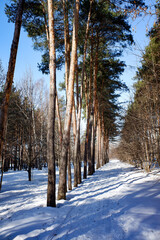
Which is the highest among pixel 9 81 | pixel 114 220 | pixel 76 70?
pixel 76 70

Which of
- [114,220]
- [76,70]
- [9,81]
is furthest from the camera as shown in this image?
[76,70]

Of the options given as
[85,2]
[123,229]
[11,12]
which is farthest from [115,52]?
[123,229]

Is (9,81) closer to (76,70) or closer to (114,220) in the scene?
(114,220)

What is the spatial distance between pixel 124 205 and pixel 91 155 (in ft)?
32.4

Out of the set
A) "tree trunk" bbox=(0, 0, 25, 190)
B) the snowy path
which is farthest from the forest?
the snowy path

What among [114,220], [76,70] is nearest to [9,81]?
[114,220]

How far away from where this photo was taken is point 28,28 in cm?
835

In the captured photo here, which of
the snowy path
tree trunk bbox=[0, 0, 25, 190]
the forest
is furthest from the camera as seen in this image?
the forest

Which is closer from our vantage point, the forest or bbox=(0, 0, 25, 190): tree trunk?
bbox=(0, 0, 25, 190): tree trunk

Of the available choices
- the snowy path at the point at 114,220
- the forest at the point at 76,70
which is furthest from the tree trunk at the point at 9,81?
the snowy path at the point at 114,220

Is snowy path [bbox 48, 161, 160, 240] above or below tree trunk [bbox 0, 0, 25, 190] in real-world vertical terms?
below

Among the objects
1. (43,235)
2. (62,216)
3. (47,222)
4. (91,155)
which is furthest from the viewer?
(91,155)

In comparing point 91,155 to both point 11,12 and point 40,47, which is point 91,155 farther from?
point 11,12

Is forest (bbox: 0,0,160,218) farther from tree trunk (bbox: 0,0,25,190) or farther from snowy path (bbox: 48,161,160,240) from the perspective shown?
snowy path (bbox: 48,161,160,240)
